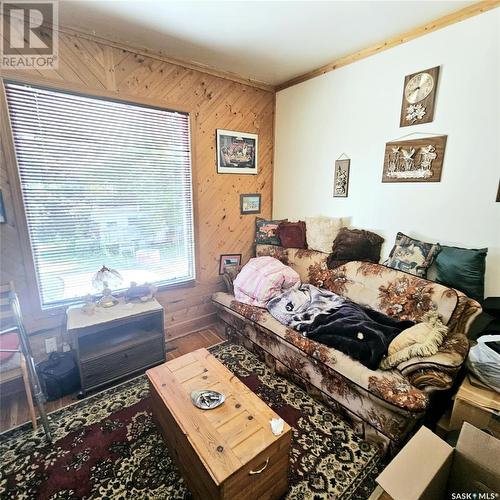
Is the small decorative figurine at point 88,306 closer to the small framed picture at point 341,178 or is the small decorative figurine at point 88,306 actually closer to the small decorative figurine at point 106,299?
the small decorative figurine at point 106,299

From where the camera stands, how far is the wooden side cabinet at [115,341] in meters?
1.98

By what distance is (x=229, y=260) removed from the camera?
3.20 metres

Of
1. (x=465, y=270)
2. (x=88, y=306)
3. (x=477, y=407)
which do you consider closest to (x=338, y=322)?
(x=477, y=407)

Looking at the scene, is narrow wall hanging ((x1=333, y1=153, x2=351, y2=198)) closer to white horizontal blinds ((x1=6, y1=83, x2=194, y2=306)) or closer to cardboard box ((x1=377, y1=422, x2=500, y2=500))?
white horizontal blinds ((x1=6, y1=83, x2=194, y2=306))

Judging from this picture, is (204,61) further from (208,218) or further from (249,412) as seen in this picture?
(249,412)

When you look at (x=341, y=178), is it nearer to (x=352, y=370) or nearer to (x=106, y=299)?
(x=352, y=370)

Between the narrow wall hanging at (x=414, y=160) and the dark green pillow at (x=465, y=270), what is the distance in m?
0.61

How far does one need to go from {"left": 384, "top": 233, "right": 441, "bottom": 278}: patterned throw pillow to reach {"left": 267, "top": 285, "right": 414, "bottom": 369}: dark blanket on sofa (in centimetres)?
45

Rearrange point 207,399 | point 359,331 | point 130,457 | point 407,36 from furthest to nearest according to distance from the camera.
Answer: point 407,36 → point 359,331 → point 130,457 → point 207,399

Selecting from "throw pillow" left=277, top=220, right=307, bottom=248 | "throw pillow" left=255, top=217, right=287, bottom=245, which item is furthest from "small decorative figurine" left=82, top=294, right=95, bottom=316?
"throw pillow" left=277, top=220, right=307, bottom=248

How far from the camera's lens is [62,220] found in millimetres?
2146

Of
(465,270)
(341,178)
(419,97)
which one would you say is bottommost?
(465,270)

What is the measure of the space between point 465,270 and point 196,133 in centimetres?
261

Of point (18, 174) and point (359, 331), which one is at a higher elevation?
point (18, 174)
